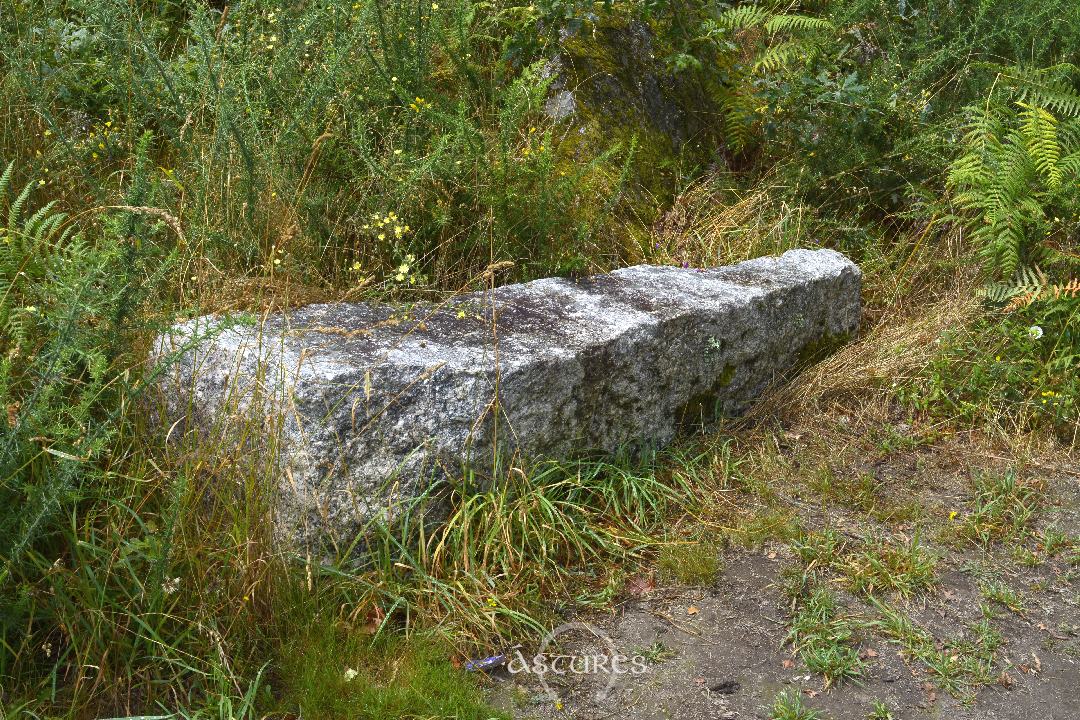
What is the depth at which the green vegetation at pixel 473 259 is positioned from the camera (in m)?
2.70

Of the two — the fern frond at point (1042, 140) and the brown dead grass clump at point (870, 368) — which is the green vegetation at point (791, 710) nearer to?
the brown dead grass clump at point (870, 368)

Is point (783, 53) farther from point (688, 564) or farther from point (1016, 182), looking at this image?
point (688, 564)

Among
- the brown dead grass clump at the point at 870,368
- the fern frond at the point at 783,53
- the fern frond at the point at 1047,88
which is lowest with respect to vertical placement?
the brown dead grass clump at the point at 870,368

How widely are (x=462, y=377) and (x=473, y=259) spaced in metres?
1.25

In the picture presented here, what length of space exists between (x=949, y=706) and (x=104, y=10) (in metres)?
3.90

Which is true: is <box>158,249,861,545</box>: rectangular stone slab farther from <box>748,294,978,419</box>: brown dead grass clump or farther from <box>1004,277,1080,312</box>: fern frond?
<box>1004,277,1080,312</box>: fern frond

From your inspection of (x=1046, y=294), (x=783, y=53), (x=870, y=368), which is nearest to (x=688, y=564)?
(x=870, y=368)

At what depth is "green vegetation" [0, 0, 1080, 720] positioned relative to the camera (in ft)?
8.86

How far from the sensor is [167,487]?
2875 millimetres

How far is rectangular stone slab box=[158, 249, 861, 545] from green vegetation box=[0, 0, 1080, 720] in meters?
0.11

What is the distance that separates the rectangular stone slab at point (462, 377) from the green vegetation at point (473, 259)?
112 mm

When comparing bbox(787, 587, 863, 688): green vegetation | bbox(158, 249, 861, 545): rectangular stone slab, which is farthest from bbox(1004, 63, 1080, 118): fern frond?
bbox(787, 587, 863, 688): green vegetation

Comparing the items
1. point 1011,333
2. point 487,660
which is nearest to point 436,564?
point 487,660

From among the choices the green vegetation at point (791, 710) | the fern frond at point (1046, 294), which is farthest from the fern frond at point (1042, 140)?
the green vegetation at point (791, 710)
